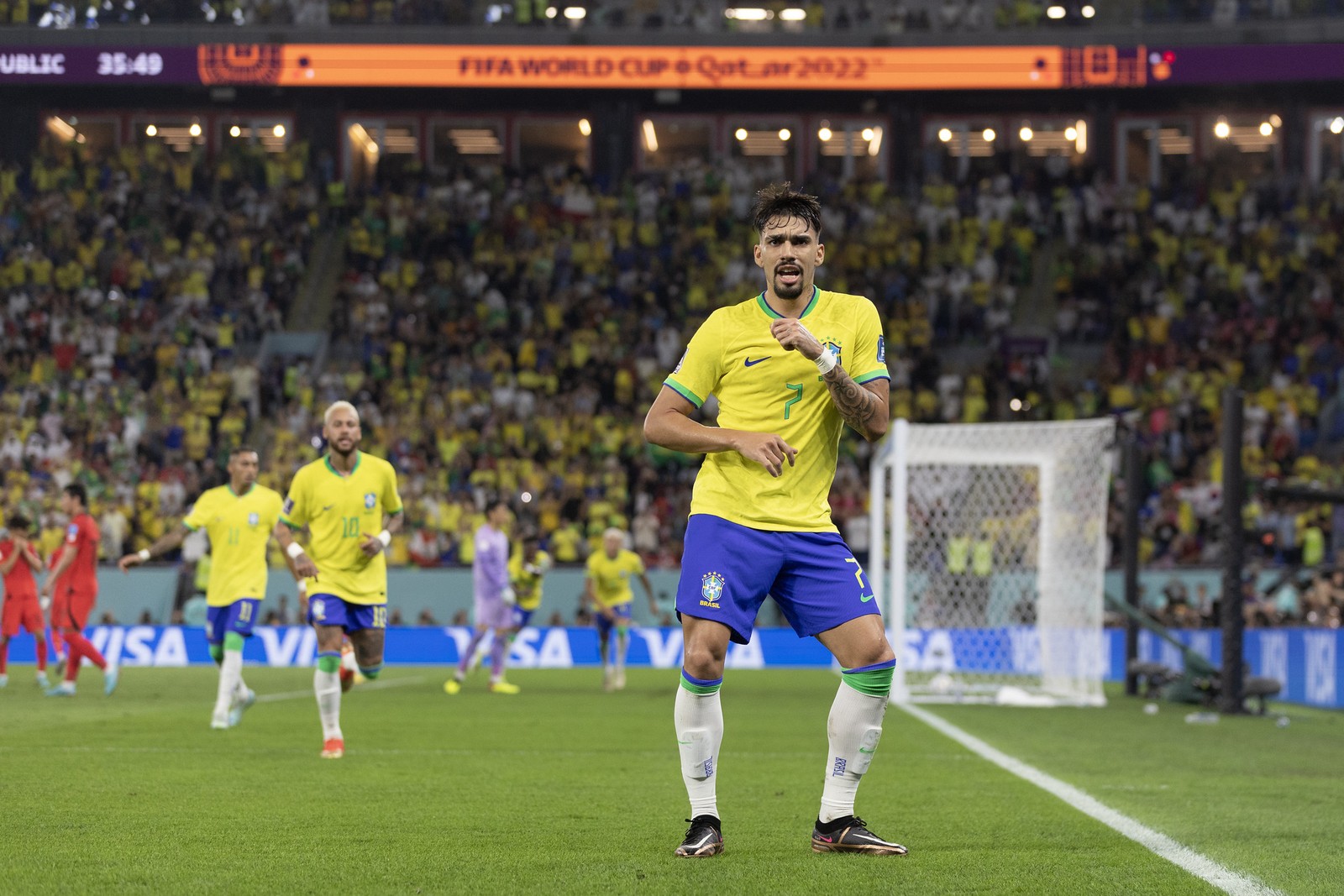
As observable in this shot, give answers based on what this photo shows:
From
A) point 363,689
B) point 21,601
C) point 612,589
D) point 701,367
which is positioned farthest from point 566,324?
point 701,367

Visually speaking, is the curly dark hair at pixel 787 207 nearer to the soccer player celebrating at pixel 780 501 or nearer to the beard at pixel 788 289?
the soccer player celebrating at pixel 780 501

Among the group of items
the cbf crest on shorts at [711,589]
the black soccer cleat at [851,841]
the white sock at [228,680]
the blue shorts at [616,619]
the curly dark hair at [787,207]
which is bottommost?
the blue shorts at [616,619]

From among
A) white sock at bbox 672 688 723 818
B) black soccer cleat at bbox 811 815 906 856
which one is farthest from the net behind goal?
white sock at bbox 672 688 723 818

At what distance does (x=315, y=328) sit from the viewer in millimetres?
34656

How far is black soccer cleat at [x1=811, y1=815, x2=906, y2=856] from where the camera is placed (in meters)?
6.08

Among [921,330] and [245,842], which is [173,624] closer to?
[921,330]

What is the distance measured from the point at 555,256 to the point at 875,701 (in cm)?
2985

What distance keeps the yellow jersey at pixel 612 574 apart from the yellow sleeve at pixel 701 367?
48.2ft

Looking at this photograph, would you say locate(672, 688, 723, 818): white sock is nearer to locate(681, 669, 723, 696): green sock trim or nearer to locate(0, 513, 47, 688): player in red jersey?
locate(681, 669, 723, 696): green sock trim

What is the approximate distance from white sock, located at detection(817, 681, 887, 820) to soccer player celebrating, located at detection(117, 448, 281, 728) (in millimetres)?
7970

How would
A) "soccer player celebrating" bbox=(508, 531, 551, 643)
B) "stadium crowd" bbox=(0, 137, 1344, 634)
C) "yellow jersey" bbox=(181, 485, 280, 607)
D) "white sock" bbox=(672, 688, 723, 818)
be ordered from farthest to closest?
"stadium crowd" bbox=(0, 137, 1344, 634), "soccer player celebrating" bbox=(508, 531, 551, 643), "yellow jersey" bbox=(181, 485, 280, 607), "white sock" bbox=(672, 688, 723, 818)

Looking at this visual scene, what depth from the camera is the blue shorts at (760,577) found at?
6.01 meters

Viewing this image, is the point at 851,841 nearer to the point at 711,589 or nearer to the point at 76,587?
the point at 711,589

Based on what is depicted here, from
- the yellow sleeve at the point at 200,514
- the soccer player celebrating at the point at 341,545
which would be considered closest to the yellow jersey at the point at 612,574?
the yellow sleeve at the point at 200,514
